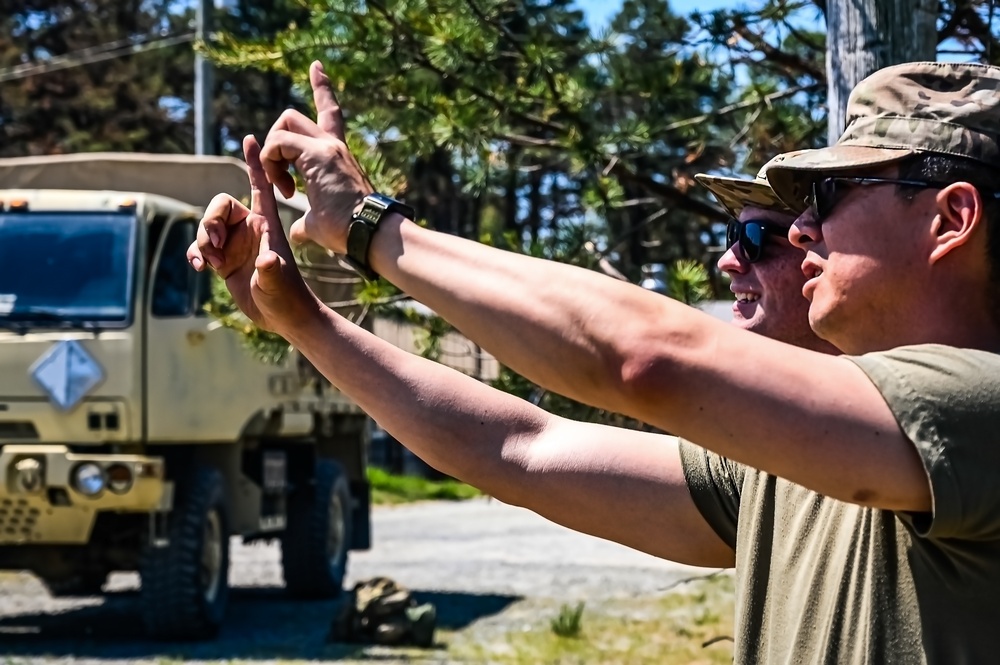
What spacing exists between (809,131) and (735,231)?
318 centimetres

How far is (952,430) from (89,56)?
28.6 meters

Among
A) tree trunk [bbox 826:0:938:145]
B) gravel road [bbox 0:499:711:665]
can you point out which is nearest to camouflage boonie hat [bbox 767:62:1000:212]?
tree trunk [bbox 826:0:938:145]

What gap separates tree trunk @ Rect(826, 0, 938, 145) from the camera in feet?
13.4

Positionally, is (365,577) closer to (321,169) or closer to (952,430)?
(321,169)

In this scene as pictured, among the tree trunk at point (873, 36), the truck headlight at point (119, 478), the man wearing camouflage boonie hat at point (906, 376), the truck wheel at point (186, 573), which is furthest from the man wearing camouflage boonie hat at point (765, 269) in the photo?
the truck wheel at point (186, 573)

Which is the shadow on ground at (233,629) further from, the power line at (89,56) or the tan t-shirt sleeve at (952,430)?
the power line at (89,56)

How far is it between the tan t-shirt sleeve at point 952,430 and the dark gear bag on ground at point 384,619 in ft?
23.1

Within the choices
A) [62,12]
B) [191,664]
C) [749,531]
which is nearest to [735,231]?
[749,531]

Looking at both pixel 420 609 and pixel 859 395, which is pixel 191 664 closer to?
pixel 420 609

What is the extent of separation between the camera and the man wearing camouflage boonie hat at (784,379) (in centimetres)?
165

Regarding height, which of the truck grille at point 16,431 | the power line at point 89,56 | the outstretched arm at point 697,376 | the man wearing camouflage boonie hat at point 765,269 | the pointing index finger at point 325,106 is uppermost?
the power line at point 89,56

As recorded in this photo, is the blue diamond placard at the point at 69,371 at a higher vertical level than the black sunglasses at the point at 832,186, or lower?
lower

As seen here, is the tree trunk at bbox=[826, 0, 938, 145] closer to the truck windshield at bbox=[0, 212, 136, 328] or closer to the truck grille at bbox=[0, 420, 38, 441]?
the truck windshield at bbox=[0, 212, 136, 328]

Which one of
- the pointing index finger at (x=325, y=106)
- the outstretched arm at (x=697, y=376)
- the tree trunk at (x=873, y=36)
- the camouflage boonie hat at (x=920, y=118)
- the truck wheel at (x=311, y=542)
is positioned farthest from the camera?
the truck wheel at (x=311, y=542)
